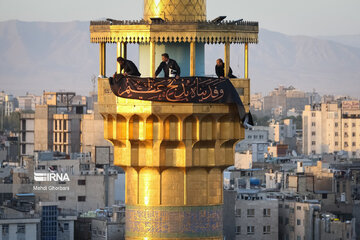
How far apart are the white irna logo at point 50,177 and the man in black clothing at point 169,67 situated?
6759 cm

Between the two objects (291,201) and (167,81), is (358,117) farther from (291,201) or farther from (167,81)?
(167,81)

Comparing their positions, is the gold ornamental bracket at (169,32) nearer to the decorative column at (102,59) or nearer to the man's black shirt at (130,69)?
the decorative column at (102,59)

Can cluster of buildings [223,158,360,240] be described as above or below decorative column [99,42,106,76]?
below

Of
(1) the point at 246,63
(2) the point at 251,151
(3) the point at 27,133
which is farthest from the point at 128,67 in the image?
(3) the point at 27,133

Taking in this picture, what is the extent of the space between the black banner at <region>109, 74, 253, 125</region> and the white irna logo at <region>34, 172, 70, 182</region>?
67.5 metres

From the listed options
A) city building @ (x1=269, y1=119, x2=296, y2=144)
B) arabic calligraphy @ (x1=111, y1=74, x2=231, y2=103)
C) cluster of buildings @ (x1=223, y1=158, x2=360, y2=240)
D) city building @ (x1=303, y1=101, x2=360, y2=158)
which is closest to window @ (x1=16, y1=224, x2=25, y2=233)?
cluster of buildings @ (x1=223, y1=158, x2=360, y2=240)

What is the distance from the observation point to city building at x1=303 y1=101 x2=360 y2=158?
15462cm

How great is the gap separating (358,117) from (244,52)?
140 metres

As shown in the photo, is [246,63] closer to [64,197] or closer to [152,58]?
[152,58]

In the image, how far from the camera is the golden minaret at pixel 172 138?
16.7 meters

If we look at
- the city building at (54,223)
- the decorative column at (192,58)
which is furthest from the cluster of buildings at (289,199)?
the decorative column at (192,58)

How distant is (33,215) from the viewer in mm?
68312

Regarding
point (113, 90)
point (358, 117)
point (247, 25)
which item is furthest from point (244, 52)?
point (358, 117)

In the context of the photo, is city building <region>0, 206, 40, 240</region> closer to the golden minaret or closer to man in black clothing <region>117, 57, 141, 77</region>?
the golden minaret
